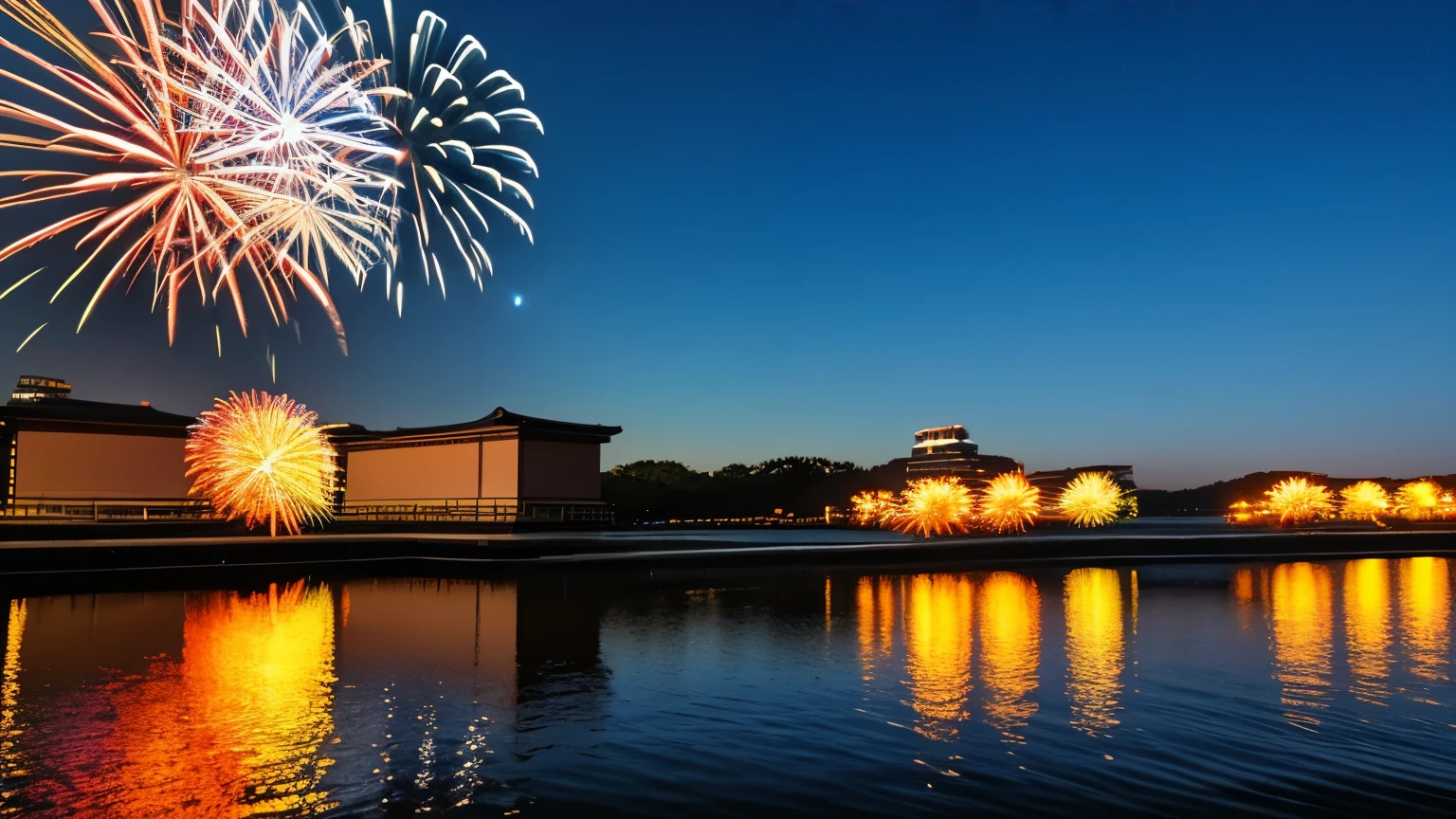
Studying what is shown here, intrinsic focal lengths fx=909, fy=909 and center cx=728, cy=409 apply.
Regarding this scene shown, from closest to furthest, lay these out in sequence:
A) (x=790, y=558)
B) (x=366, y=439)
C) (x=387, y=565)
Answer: (x=387, y=565), (x=790, y=558), (x=366, y=439)

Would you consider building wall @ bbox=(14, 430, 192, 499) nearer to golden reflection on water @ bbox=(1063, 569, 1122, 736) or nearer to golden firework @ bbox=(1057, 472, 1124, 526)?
golden reflection on water @ bbox=(1063, 569, 1122, 736)

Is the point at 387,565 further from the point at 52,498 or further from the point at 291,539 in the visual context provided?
the point at 52,498

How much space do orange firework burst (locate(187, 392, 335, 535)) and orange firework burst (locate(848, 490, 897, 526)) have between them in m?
36.6

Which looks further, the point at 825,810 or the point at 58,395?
the point at 58,395

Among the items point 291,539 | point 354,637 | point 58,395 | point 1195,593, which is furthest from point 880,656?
point 58,395

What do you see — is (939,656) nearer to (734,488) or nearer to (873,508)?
(873,508)

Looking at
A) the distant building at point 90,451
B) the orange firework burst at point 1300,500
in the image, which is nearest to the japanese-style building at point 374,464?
the distant building at point 90,451

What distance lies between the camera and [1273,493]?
8912cm

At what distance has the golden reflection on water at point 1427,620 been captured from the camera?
14752 mm

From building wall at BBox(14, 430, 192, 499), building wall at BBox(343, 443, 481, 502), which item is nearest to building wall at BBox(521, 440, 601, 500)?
building wall at BBox(343, 443, 481, 502)

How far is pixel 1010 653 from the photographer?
15.1 m

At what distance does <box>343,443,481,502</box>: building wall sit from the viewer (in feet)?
174

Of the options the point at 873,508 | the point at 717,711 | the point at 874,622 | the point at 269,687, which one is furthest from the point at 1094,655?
the point at 873,508

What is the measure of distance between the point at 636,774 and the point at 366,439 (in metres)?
53.5
